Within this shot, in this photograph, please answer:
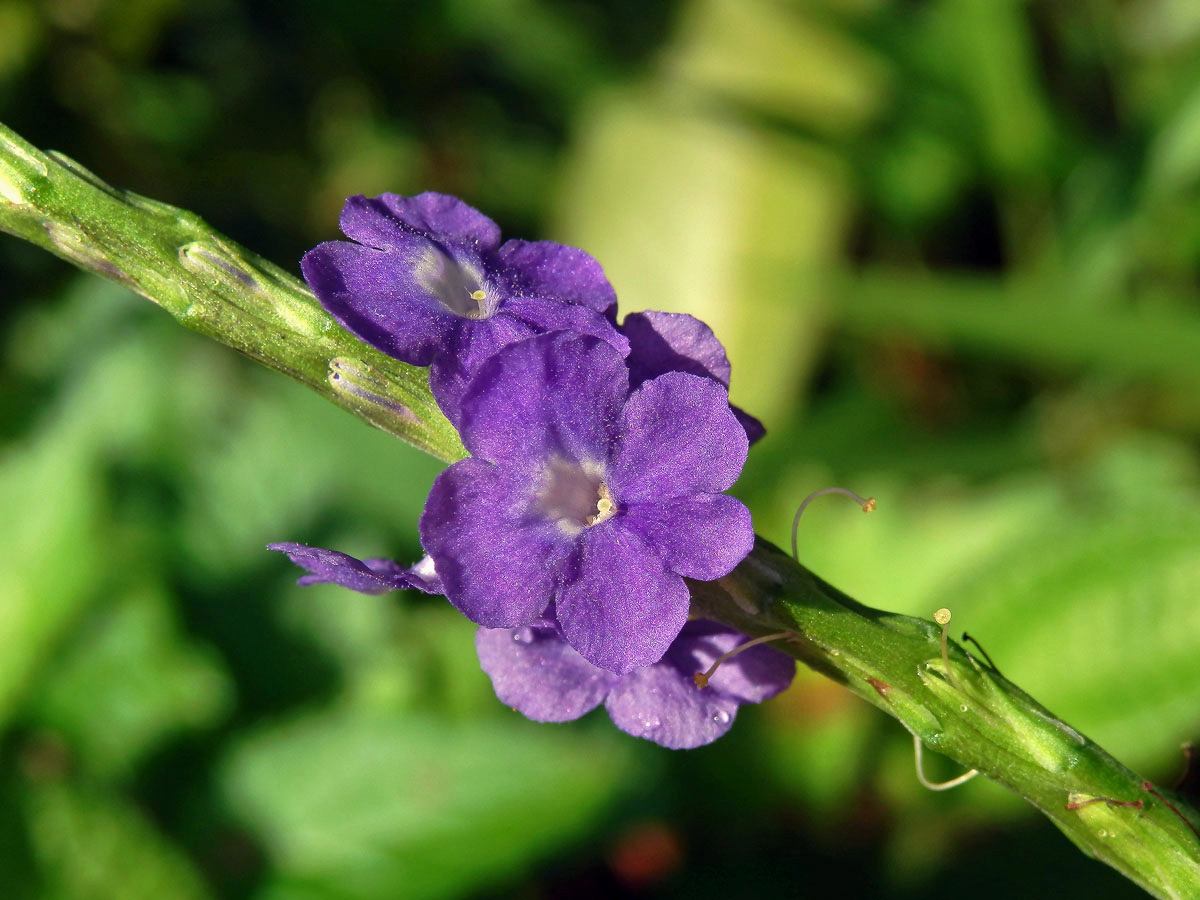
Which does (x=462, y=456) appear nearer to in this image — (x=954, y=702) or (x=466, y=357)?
(x=466, y=357)

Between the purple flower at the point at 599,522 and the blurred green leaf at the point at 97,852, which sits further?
the blurred green leaf at the point at 97,852

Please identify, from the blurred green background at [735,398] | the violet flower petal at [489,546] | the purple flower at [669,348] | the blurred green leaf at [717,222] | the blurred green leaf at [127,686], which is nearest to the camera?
the violet flower petal at [489,546]

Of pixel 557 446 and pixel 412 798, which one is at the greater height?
pixel 557 446

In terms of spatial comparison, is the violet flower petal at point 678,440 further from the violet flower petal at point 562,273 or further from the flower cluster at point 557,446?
the violet flower petal at point 562,273

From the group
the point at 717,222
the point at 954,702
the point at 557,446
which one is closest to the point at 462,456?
the point at 557,446

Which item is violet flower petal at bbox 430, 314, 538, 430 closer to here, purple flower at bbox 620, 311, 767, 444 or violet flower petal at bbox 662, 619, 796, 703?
purple flower at bbox 620, 311, 767, 444

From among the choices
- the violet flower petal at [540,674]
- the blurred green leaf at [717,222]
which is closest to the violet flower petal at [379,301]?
the violet flower petal at [540,674]
